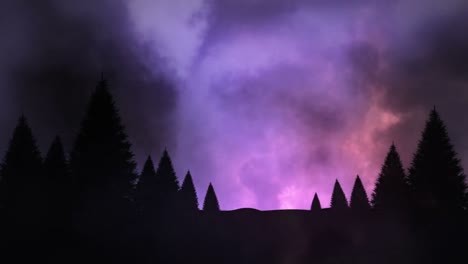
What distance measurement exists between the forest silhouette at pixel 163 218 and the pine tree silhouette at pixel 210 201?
14997 millimetres

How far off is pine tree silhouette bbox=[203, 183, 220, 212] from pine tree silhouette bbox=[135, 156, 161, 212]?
60.3 ft

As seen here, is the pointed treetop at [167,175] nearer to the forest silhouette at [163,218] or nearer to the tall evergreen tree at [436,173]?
the forest silhouette at [163,218]

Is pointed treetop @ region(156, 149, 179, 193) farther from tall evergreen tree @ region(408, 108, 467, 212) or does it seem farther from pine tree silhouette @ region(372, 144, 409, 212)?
tall evergreen tree @ region(408, 108, 467, 212)

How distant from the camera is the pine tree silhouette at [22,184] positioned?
102ft

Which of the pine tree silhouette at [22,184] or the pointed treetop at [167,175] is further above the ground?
the pointed treetop at [167,175]

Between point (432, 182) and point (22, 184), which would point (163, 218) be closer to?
point (22, 184)

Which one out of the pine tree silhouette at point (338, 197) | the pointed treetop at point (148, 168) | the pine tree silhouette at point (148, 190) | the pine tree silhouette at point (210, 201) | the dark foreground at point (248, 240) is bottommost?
the dark foreground at point (248, 240)

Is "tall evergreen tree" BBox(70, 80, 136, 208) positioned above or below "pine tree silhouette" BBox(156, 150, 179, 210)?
below

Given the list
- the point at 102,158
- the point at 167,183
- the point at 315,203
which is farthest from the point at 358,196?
the point at 102,158

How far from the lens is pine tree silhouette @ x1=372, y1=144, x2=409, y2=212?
4806 cm

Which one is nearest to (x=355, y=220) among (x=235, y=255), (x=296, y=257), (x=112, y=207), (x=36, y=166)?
(x=296, y=257)

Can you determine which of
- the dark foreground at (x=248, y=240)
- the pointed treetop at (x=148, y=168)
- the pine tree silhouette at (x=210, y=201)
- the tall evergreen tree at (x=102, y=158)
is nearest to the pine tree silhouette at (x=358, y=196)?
the dark foreground at (x=248, y=240)

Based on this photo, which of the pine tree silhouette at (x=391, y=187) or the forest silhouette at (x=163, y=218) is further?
the pine tree silhouette at (x=391, y=187)

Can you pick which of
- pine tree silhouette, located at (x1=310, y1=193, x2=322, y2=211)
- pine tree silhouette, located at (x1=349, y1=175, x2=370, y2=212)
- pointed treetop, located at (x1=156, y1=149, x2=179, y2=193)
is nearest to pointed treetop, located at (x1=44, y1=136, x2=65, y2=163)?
pointed treetop, located at (x1=156, y1=149, x2=179, y2=193)
